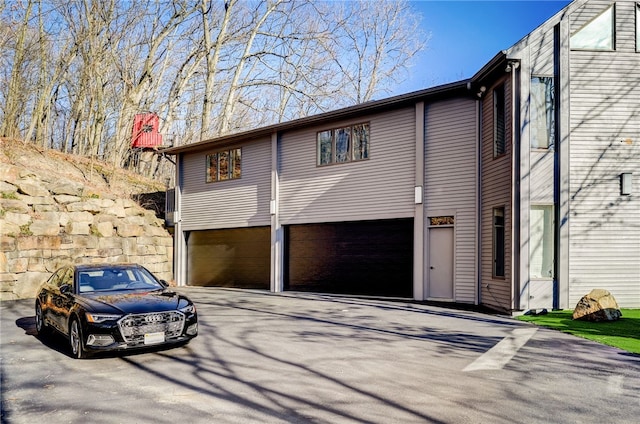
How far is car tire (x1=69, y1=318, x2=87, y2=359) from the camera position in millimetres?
7779

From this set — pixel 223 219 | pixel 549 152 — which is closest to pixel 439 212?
pixel 549 152

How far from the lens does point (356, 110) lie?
53.9 ft

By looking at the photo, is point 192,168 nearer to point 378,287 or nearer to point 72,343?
point 378,287

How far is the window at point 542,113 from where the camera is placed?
12812 mm

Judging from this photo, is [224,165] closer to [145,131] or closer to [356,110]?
[356,110]

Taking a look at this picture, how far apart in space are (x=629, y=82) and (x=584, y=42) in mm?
1520

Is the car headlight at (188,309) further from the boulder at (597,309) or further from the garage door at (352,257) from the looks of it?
the garage door at (352,257)

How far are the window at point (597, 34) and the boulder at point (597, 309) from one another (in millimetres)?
6415

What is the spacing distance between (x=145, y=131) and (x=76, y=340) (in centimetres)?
2342

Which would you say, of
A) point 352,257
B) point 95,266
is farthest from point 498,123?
point 95,266

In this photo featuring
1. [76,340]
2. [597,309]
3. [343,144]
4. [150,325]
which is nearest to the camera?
[150,325]

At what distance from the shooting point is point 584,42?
1316cm

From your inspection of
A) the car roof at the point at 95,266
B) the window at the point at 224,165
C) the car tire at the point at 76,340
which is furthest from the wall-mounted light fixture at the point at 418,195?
the car tire at the point at 76,340

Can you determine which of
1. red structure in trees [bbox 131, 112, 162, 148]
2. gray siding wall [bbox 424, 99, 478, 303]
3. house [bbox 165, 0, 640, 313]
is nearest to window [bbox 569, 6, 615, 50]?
house [bbox 165, 0, 640, 313]
